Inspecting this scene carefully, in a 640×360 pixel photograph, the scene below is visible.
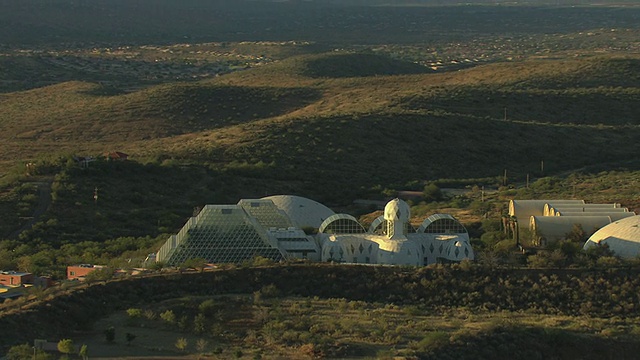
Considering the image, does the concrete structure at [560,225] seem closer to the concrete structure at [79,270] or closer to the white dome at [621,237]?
the white dome at [621,237]

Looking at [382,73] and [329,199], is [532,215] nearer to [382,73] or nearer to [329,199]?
[329,199]

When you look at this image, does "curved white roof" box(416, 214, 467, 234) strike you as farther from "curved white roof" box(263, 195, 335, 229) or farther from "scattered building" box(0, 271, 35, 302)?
"scattered building" box(0, 271, 35, 302)

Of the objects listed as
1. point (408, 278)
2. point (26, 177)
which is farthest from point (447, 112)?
point (408, 278)

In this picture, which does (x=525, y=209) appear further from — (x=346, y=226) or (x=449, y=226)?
(x=346, y=226)

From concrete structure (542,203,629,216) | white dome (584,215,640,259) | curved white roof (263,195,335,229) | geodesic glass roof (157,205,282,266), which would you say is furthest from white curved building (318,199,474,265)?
concrete structure (542,203,629,216)

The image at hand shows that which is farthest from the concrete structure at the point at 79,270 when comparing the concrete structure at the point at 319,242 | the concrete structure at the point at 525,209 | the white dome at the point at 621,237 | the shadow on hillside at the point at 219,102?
the shadow on hillside at the point at 219,102

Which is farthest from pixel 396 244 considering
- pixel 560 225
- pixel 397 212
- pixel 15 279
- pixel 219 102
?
Result: pixel 219 102
